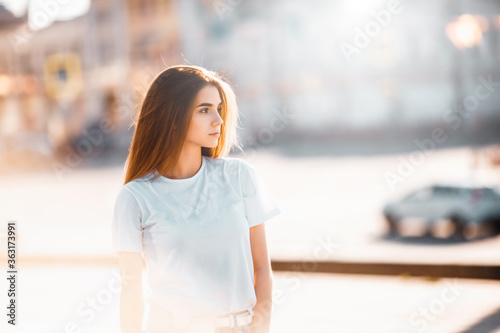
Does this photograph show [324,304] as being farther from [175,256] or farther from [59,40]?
[59,40]

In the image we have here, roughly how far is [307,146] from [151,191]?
130ft

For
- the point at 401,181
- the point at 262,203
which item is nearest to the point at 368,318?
the point at 262,203

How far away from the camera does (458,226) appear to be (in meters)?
13.8

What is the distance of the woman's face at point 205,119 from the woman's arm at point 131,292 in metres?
0.45

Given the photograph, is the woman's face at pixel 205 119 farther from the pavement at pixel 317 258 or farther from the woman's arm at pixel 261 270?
the pavement at pixel 317 258

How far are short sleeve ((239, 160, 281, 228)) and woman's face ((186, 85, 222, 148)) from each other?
155 millimetres

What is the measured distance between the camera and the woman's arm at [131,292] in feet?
6.76

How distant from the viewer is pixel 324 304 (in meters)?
7.56

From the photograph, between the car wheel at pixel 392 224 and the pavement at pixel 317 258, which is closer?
the pavement at pixel 317 258

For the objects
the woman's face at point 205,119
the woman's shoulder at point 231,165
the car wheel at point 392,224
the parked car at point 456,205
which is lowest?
the car wheel at point 392,224

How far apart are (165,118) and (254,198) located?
1.38ft

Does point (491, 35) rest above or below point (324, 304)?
above
